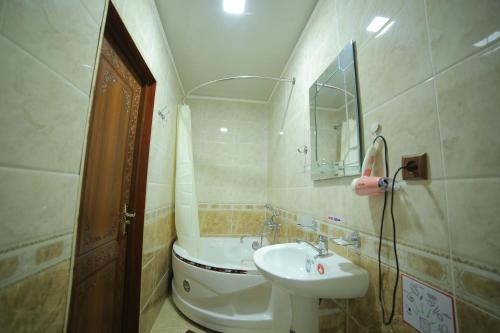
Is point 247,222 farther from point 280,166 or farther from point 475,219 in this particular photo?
point 475,219

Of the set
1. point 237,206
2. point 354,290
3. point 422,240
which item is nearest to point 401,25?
point 422,240

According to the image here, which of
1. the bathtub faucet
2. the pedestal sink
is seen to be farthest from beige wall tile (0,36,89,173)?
the bathtub faucet

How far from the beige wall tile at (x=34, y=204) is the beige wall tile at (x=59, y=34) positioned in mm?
318

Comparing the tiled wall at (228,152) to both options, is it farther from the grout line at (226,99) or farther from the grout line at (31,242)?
the grout line at (31,242)

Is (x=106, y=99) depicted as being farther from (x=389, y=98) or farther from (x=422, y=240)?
(x=422, y=240)

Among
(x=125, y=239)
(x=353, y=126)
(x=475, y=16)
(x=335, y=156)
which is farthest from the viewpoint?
(x=125, y=239)

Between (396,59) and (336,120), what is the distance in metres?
0.41

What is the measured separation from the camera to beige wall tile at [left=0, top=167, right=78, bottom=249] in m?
0.44

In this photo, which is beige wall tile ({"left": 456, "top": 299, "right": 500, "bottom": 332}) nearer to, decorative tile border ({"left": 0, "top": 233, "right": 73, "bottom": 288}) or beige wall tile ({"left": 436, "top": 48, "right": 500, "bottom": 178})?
beige wall tile ({"left": 436, "top": 48, "right": 500, "bottom": 178})

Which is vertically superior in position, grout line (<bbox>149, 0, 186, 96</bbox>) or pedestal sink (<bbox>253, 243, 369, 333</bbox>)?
grout line (<bbox>149, 0, 186, 96</bbox>)

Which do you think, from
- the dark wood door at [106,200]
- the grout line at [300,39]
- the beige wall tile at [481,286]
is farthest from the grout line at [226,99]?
the beige wall tile at [481,286]

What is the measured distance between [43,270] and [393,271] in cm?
112

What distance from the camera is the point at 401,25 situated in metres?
0.68

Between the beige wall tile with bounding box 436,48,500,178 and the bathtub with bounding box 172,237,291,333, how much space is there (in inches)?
50.0
